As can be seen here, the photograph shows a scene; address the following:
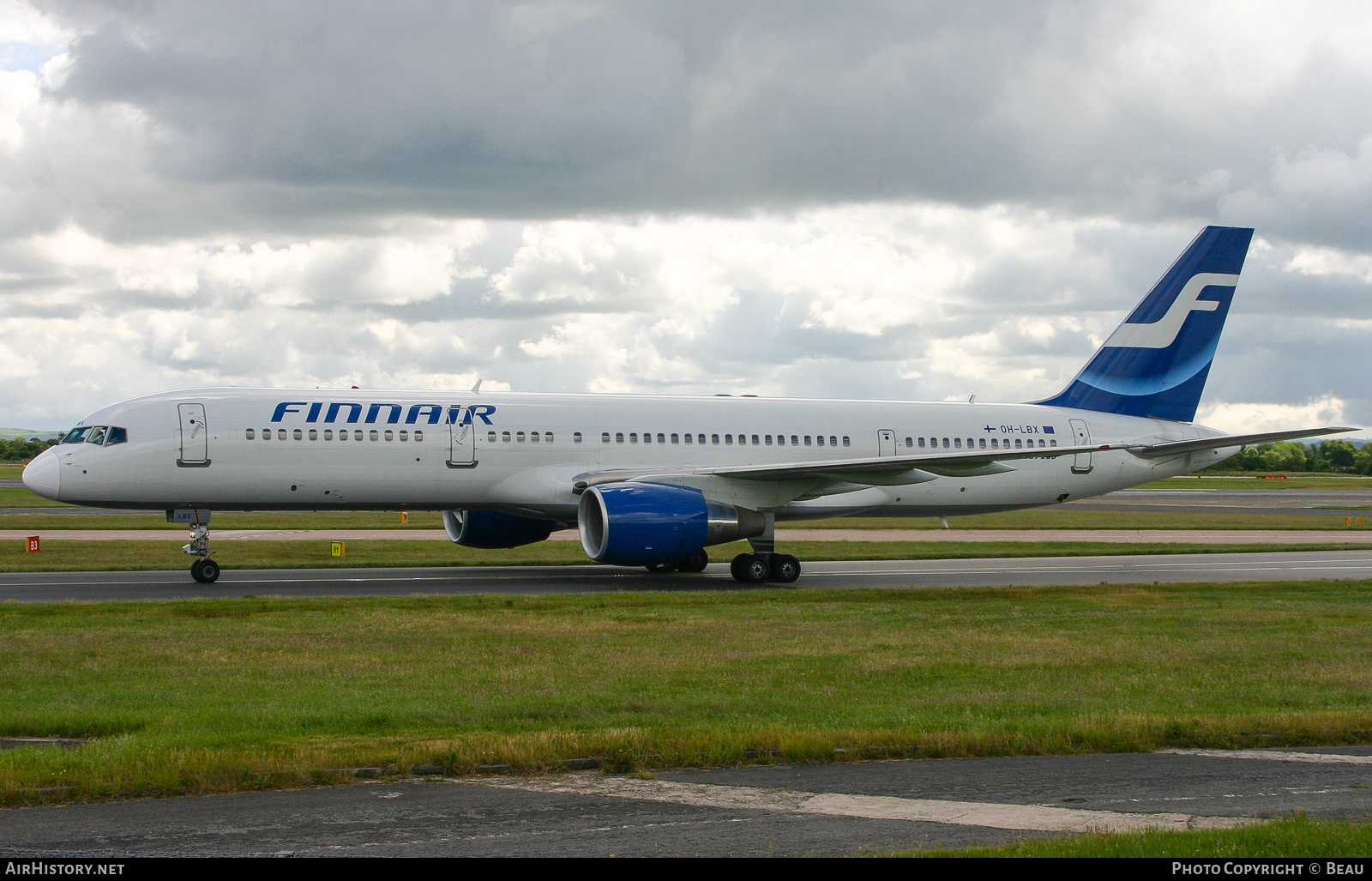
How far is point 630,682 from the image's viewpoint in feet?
40.7

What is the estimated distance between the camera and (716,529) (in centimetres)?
2445

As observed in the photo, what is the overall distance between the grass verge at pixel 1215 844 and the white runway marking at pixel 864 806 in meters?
0.35

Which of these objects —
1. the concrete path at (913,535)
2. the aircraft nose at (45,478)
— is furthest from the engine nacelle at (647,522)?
the concrete path at (913,535)

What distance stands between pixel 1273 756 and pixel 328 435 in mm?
19497

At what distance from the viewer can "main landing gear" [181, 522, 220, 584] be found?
23.2 meters

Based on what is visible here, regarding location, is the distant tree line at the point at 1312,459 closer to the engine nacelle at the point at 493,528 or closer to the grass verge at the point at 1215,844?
the engine nacelle at the point at 493,528

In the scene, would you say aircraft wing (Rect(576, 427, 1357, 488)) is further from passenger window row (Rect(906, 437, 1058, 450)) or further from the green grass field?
the green grass field

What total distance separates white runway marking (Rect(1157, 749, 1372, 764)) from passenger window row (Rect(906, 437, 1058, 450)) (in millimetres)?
20011

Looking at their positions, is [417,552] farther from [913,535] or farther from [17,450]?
[17,450]

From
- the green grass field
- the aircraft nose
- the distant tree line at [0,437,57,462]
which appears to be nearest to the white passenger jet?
the aircraft nose

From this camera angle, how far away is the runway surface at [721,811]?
6781 mm

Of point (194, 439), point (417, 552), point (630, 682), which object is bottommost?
point (630, 682)

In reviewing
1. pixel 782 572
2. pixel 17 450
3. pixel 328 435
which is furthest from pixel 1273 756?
pixel 17 450

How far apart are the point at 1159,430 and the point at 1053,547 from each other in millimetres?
5555
